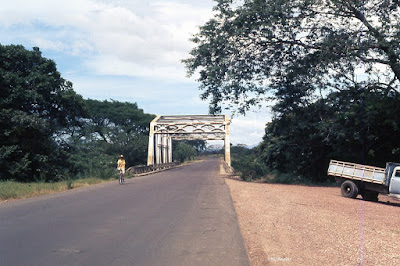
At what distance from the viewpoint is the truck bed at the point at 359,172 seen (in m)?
17.9

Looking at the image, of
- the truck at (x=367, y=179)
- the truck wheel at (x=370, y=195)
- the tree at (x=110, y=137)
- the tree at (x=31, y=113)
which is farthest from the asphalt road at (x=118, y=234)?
the tree at (x=110, y=137)

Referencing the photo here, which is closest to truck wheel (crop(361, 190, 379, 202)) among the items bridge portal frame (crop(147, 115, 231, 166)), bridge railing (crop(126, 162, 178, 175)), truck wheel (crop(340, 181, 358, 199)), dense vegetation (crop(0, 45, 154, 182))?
truck wheel (crop(340, 181, 358, 199))

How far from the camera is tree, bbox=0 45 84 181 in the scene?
23938 mm

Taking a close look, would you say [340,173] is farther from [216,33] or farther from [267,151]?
[267,151]

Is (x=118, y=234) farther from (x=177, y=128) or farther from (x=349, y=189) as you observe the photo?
(x=177, y=128)

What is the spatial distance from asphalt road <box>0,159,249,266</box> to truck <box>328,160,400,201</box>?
26.6ft

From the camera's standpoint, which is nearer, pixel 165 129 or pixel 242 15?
pixel 242 15

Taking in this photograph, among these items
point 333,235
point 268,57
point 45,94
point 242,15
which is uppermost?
point 242,15

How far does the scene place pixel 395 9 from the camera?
20156 mm

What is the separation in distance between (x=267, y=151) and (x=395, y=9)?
49.9 feet

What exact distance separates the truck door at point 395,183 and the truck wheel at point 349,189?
5.61 feet

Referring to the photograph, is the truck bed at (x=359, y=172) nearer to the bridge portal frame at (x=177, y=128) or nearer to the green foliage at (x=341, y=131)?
the green foliage at (x=341, y=131)

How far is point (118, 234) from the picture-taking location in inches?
322

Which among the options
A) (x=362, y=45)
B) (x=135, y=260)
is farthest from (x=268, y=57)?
(x=135, y=260)
